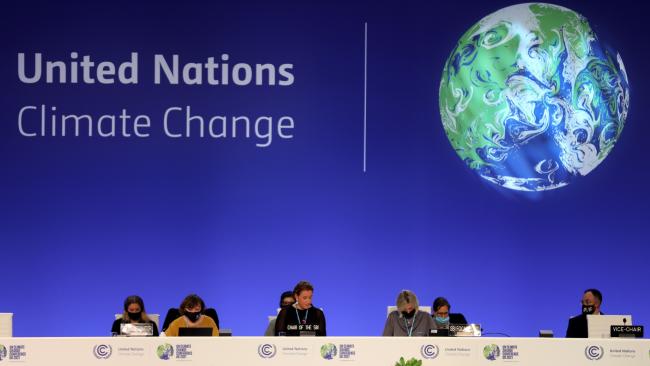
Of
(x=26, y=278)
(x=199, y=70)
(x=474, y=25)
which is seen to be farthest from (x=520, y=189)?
(x=26, y=278)

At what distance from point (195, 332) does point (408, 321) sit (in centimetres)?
166

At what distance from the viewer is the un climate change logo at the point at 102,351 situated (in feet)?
20.3

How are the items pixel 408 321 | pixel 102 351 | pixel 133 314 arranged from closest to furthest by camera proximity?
pixel 102 351, pixel 133 314, pixel 408 321

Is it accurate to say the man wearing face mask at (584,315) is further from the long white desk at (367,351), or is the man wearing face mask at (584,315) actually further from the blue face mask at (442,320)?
the long white desk at (367,351)

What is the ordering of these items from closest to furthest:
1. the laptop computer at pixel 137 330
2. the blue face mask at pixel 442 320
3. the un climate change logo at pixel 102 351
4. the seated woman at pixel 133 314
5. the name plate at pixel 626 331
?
the un climate change logo at pixel 102 351
the laptop computer at pixel 137 330
the name plate at pixel 626 331
the seated woman at pixel 133 314
the blue face mask at pixel 442 320

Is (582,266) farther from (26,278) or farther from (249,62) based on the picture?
(26,278)

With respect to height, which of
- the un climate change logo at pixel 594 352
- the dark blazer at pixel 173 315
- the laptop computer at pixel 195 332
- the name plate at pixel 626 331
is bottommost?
the un climate change logo at pixel 594 352

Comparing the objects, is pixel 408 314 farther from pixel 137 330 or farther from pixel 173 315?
pixel 137 330

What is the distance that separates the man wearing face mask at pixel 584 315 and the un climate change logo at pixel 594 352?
1.70m

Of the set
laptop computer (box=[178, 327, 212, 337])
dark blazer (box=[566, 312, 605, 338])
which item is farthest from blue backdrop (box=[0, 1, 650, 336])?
laptop computer (box=[178, 327, 212, 337])

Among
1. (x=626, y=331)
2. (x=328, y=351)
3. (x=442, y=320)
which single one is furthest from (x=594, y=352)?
(x=442, y=320)

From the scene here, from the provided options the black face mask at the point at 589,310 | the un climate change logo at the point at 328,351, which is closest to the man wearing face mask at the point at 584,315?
the black face mask at the point at 589,310

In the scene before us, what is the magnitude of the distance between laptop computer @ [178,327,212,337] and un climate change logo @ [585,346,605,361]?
7.19 feet

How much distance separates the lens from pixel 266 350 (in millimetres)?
6254
